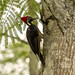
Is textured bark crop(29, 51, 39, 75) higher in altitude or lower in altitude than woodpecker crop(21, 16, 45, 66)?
lower

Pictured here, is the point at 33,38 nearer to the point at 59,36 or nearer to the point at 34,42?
the point at 34,42

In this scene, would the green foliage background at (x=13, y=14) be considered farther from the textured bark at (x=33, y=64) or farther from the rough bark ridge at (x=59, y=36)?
the textured bark at (x=33, y=64)

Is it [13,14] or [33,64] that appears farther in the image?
[33,64]

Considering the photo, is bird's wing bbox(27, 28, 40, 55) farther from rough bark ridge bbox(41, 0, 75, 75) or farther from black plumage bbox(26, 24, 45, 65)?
rough bark ridge bbox(41, 0, 75, 75)

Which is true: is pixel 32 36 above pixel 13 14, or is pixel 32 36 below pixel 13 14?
below

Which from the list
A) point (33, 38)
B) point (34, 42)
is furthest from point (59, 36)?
point (33, 38)

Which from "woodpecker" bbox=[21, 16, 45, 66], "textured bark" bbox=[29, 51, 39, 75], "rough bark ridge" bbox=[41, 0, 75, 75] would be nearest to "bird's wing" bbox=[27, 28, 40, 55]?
"woodpecker" bbox=[21, 16, 45, 66]

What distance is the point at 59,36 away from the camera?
3521 mm

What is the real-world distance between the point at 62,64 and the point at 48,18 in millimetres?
963

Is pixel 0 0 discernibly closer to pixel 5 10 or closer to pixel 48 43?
pixel 5 10

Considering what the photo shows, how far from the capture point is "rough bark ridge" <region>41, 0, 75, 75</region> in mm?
3301

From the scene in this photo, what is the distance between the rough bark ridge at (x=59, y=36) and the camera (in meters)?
3.30

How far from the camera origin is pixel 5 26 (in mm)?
4176

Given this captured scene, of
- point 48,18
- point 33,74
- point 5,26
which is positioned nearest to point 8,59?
point 33,74
